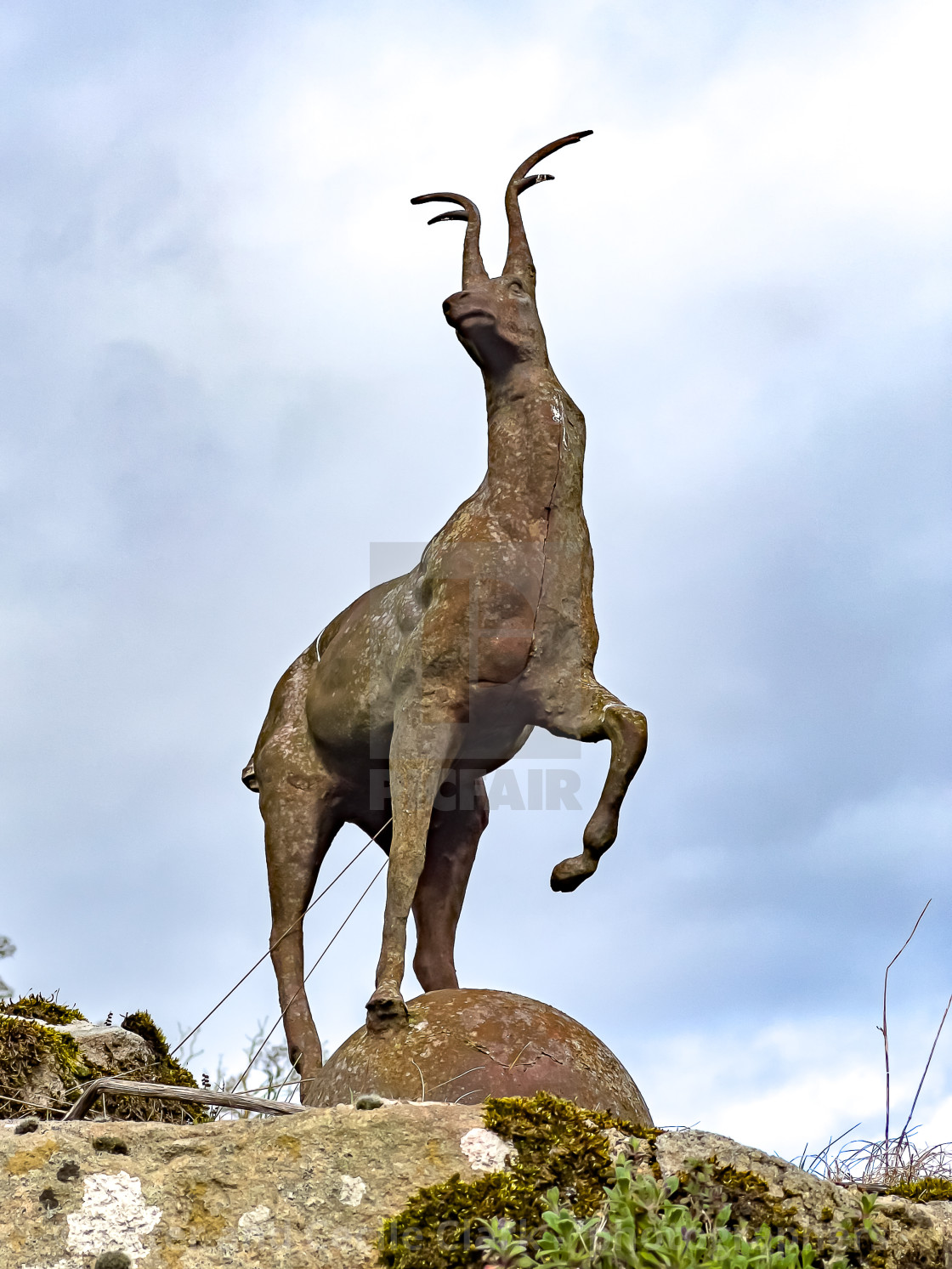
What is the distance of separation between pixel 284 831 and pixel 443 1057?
1.90 metres

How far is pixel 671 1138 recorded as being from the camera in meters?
3.99

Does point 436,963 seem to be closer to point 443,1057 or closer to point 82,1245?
point 443,1057

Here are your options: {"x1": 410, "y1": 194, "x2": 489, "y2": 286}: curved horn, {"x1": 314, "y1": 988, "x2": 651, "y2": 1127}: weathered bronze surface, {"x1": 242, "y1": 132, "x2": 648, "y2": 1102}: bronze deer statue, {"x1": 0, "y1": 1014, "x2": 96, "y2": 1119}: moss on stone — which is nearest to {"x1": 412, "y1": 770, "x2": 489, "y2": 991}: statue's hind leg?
{"x1": 242, "y1": 132, "x2": 648, "y2": 1102}: bronze deer statue

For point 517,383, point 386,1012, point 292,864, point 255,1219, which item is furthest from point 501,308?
point 255,1219

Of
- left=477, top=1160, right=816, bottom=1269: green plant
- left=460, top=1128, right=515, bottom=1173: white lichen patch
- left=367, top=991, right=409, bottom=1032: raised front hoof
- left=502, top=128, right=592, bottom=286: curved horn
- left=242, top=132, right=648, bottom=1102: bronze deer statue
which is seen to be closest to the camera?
left=477, top=1160, right=816, bottom=1269: green plant

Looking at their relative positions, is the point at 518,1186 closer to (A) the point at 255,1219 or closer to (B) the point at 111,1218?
(A) the point at 255,1219

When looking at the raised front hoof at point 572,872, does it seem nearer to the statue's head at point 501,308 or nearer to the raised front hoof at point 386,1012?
the raised front hoof at point 386,1012

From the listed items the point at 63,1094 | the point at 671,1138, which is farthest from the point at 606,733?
the point at 63,1094

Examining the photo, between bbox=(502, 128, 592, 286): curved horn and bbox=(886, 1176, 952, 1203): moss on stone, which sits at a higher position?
bbox=(502, 128, 592, 286): curved horn

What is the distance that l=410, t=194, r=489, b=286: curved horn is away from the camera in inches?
262

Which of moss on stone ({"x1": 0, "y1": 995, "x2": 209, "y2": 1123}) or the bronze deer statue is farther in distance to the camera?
the bronze deer statue

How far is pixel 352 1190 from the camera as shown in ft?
12.4

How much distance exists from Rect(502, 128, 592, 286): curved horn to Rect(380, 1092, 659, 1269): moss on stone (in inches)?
157

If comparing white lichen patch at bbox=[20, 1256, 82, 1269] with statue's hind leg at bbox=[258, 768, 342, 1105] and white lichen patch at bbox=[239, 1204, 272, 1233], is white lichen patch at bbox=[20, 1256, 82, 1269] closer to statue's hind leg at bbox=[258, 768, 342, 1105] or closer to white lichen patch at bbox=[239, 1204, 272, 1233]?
white lichen patch at bbox=[239, 1204, 272, 1233]
